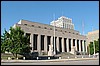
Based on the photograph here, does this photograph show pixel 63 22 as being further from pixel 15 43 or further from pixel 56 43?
pixel 15 43

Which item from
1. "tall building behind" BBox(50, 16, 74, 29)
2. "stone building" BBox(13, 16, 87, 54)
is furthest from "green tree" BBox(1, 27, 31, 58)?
"tall building behind" BBox(50, 16, 74, 29)

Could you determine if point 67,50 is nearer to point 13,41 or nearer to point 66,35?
point 66,35

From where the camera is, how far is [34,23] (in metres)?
88.4

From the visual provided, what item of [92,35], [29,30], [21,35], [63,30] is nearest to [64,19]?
[92,35]

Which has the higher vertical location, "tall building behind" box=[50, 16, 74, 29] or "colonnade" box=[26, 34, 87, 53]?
"tall building behind" box=[50, 16, 74, 29]

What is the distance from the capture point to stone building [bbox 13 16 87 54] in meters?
78.1

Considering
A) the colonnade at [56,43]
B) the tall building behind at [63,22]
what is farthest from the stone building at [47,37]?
the tall building behind at [63,22]

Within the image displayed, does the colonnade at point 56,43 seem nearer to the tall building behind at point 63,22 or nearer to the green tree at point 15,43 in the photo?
the green tree at point 15,43

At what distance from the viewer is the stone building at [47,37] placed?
78.1 meters

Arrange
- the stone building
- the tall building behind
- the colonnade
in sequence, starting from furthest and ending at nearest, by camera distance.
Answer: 1. the tall building behind
2. the colonnade
3. the stone building

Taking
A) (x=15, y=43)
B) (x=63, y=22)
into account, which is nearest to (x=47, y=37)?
(x=15, y=43)

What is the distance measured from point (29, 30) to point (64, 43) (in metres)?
20.5

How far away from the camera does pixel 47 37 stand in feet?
276

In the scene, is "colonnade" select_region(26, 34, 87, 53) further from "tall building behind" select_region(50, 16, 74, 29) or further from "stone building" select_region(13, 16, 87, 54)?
"tall building behind" select_region(50, 16, 74, 29)
